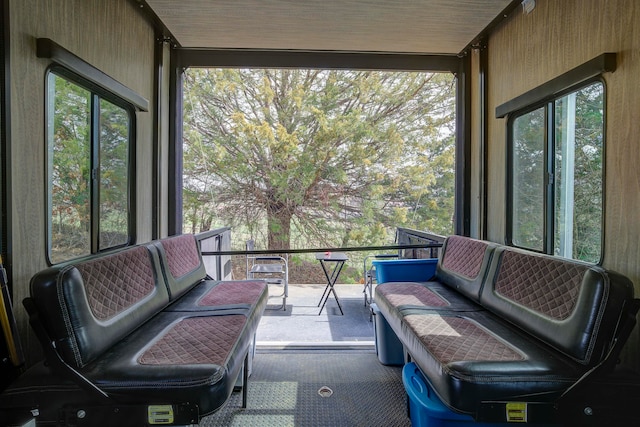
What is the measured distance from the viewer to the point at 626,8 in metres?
1.68

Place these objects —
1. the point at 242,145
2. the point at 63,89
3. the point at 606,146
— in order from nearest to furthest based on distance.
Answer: the point at 606,146, the point at 63,89, the point at 242,145

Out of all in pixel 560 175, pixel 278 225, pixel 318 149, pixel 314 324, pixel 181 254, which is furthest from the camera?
pixel 278 225

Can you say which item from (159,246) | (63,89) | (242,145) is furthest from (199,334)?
(242,145)

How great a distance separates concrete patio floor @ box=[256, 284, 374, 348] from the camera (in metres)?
3.03

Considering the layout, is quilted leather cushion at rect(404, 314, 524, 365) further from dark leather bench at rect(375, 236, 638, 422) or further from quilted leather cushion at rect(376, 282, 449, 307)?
quilted leather cushion at rect(376, 282, 449, 307)

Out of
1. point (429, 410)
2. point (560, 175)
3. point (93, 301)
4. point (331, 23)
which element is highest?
point (331, 23)

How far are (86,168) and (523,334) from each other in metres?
2.61

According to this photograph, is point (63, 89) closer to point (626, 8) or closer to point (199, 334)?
point (199, 334)

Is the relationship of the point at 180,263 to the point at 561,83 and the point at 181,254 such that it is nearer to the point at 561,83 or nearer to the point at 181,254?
the point at 181,254

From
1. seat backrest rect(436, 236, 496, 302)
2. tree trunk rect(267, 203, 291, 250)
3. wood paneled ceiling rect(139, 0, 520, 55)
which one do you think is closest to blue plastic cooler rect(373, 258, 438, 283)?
seat backrest rect(436, 236, 496, 302)

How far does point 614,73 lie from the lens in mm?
1758

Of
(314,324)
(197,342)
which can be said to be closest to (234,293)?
(197,342)

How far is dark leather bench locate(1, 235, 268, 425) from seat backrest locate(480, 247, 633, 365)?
1.39m

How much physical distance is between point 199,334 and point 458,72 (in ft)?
10.6
